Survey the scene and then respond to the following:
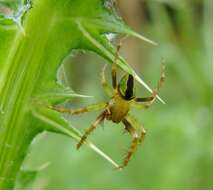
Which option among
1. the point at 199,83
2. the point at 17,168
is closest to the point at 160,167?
the point at 199,83

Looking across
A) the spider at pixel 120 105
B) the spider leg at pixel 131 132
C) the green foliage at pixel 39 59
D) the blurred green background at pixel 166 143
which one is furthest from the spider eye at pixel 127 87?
the blurred green background at pixel 166 143

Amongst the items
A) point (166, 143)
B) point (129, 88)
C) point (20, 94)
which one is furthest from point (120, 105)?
point (166, 143)

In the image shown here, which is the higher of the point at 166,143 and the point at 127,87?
the point at 127,87

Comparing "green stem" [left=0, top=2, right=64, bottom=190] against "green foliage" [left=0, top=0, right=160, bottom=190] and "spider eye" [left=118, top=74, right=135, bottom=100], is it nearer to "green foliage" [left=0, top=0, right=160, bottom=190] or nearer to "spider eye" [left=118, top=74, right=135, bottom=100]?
"green foliage" [left=0, top=0, right=160, bottom=190]

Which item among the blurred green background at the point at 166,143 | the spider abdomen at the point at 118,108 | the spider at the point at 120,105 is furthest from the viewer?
the blurred green background at the point at 166,143

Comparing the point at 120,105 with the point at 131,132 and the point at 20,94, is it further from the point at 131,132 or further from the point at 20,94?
the point at 20,94

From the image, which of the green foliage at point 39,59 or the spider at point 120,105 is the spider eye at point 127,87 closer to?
the spider at point 120,105
